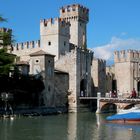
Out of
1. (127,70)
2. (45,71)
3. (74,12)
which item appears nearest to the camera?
(45,71)

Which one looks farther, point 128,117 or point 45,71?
point 45,71

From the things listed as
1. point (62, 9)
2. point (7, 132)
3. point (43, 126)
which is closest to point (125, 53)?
point (62, 9)

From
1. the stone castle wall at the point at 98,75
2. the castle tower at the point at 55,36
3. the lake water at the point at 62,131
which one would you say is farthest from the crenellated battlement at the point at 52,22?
the lake water at the point at 62,131

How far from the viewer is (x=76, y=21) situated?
57031mm

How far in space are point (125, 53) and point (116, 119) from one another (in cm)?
2515

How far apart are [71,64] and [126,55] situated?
11289 mm

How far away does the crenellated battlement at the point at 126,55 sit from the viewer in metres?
58.3

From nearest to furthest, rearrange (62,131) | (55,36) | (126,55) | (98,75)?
(62,131) < (55,36) < (98,75) < (126,55)

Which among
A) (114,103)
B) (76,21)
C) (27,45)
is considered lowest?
(114,103)

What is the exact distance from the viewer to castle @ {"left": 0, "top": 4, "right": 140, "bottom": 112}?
151 ft

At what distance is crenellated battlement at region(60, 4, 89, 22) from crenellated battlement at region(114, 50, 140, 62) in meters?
6.09

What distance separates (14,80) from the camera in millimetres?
42062

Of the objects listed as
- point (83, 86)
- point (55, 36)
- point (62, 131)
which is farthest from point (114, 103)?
point (62, 131)

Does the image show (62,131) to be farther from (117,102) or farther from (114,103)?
(114,103)
